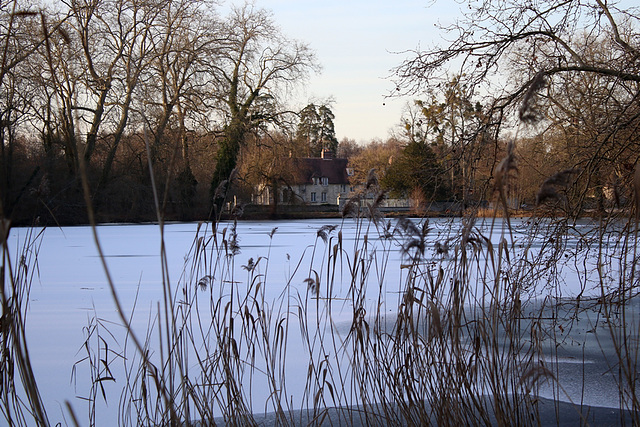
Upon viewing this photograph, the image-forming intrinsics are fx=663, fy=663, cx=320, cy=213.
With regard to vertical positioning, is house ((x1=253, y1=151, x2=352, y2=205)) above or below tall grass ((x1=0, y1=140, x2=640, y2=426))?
above

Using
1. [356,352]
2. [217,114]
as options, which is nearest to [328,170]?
[217,114]

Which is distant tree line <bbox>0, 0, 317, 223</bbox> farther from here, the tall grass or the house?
the house

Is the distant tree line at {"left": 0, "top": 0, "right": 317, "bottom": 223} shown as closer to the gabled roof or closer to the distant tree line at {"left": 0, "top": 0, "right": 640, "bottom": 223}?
the distant tree line at {"left": 0, "top": 0, "right": 640, "bottom": 223}

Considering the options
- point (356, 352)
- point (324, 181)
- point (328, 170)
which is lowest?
point (356, 352)

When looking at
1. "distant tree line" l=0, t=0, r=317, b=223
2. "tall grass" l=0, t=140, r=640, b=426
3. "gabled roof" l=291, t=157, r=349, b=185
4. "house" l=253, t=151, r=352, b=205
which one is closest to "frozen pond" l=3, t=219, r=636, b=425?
"tall grass" l=0, t=140, r=640, b=426

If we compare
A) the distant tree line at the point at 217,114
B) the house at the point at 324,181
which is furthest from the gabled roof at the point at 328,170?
the distant tree line at the point at 217,114

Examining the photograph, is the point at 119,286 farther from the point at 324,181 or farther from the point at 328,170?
the point at 328,170

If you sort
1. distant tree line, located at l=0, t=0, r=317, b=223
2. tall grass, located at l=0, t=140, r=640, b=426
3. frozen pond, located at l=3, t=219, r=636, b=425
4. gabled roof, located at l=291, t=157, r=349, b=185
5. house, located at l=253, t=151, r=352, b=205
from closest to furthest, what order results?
tall grass, located at l=0, t=140, r=640, b=426 → frozen pond, located at l=3, t=219, r=636, b=425 → distant tree line, located at l=0, t=0, r=317, b=223 → house, located at l=253, t=151, r=352, b=205 → gabled roof, located at l=291, t=157, r=349, b=185

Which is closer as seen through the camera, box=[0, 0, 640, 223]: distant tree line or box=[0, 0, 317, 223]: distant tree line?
box=[0, 0, 640, 223]: distant tree line

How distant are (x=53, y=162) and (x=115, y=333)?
30.5ft

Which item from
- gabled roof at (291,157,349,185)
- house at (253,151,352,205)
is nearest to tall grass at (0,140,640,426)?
house at (253,151,352,205)

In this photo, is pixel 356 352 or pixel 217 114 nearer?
pixel 356 352

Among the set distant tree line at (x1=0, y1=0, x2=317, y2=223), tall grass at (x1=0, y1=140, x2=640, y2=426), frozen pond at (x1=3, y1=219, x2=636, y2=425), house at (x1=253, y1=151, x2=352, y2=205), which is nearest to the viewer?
tall grass at (x1=0, y1=140, x2=640, y2=426)

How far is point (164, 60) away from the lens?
22.0 meters
